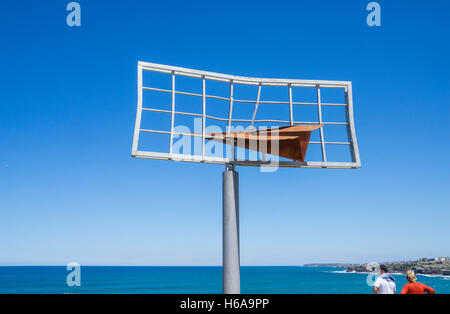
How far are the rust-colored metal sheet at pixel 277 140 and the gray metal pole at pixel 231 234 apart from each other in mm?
840

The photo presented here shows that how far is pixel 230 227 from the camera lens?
9906mm

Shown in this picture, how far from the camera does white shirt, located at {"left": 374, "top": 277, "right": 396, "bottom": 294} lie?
7797 mm

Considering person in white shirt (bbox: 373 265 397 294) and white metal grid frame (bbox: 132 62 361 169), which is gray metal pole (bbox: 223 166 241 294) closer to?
white metal grid frame (bbox: 132 62 361 169)

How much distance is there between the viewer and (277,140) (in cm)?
1071

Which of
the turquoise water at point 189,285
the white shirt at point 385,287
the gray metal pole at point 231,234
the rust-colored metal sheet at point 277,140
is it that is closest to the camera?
the white shirt at point 385,287

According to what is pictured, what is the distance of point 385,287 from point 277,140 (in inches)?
167

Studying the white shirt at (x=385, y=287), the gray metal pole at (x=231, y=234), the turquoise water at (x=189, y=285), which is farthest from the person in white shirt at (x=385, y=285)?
the turquoise water at (x=189, y=285)

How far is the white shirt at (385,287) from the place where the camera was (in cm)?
780

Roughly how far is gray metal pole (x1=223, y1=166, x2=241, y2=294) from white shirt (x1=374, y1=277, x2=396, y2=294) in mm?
3105

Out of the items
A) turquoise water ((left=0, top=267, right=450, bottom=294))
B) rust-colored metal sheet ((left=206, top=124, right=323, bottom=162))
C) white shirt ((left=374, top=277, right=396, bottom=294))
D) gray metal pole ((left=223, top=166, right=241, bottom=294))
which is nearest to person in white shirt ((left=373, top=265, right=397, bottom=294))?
white shirt ((left=374, top=277, right=396, bottom=294))

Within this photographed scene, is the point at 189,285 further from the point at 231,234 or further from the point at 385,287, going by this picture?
the point at 385,287

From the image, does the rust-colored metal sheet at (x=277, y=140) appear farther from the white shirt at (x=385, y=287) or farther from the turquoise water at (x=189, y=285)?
the turquoise water at (x=189, y=285)

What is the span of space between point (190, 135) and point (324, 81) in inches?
145
